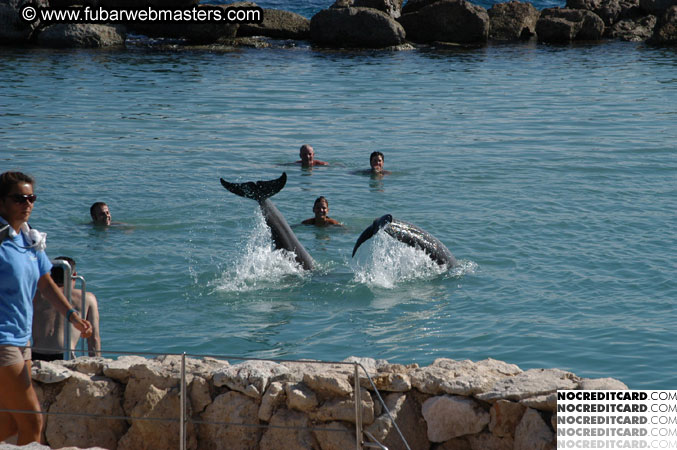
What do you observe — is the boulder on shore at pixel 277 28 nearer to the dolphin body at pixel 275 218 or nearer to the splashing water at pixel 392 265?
the dolphin body at pixel 275 218

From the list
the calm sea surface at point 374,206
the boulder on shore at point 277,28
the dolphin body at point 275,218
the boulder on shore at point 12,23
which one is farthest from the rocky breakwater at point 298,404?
the boulder on shore at point 277,28

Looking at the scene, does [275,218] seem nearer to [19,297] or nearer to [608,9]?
[19,297]

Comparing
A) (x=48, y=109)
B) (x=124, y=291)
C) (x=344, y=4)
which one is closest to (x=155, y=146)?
(x=48, y=109)

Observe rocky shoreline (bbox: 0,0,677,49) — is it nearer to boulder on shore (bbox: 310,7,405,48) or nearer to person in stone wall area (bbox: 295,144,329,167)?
boulder on shore (bbox: 310,7,405,48)

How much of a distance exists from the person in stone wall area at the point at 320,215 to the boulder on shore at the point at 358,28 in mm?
27042

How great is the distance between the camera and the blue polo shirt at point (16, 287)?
5723mm

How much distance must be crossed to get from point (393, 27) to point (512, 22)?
750cm

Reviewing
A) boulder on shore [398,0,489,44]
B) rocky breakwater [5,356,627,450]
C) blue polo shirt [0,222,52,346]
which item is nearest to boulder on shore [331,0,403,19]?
boulder on shore [398,0,489,44]

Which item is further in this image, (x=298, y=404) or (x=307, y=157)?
(x=307, y=157)

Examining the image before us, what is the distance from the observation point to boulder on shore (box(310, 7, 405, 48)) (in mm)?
40688

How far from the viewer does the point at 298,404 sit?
635 centimetres

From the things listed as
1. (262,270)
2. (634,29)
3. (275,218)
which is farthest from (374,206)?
(634,29)

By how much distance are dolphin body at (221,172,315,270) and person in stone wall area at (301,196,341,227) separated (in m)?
1.98

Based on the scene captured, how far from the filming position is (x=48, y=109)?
26766 millimetres
